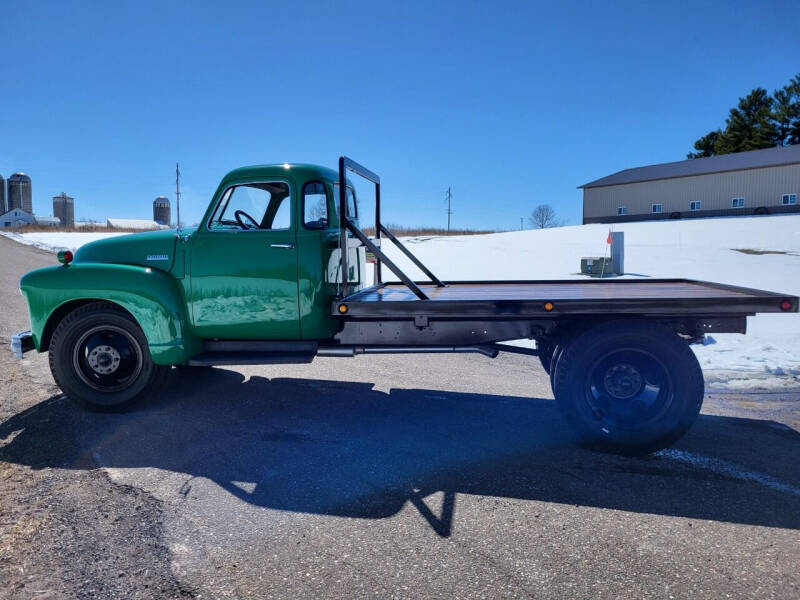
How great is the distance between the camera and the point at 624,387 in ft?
14.4

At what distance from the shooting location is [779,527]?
3.20 m

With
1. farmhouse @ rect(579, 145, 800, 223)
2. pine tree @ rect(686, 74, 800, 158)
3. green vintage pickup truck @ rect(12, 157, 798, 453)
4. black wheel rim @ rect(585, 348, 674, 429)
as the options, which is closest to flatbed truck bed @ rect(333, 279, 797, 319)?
green vintage pickup truck @ rect(12, 157, 798, 453)

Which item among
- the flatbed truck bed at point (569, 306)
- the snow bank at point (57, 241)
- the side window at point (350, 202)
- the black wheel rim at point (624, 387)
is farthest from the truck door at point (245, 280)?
the snow bank at point (57, 241)

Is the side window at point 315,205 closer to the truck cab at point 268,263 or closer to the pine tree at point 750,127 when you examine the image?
the truck cab at point 268,263

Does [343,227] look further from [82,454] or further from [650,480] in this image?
[650,480]

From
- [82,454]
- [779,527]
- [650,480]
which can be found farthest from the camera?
[82,454]

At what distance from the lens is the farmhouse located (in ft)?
126

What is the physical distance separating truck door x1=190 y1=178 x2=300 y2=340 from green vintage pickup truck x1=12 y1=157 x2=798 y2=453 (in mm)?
12

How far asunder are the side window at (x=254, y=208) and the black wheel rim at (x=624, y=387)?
9.56 ft

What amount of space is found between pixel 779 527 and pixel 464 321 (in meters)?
2.41

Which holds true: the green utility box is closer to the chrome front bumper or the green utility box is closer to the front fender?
the front fender

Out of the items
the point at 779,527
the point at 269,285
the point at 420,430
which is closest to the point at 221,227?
the point at 269,285

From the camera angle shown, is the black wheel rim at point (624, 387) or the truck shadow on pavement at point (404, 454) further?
the black wheel rim at point (624, 387)

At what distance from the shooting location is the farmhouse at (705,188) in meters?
38.5
